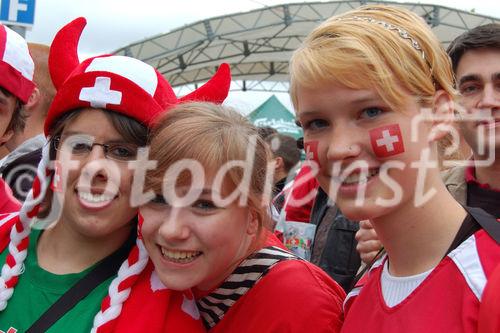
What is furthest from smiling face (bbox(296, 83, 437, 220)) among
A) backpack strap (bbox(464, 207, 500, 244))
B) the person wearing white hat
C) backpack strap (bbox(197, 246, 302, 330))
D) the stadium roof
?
the stadium roof

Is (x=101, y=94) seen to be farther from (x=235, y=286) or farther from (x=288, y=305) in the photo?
(x=288, y=305)

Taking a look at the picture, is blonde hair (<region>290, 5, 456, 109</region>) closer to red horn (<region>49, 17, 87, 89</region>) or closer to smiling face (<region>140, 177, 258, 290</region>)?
smiling face (<region>140, 177, 258, 290</region>)

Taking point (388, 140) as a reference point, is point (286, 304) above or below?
below

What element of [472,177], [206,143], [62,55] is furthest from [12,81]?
[472,177]

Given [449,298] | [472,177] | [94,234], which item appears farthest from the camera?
[472,177]

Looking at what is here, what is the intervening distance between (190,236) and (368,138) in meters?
0.55

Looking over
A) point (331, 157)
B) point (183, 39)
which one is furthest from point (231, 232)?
point (183, 39)

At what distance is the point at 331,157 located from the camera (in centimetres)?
136

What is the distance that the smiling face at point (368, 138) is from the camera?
4.33 ft

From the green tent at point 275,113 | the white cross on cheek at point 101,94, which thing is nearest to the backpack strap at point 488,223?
the white cross on cheek at point 101,94

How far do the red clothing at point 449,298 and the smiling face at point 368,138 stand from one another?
0.59 feet

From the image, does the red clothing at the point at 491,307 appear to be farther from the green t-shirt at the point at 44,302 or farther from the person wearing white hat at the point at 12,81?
the person wearing white hat at the point at 12,81

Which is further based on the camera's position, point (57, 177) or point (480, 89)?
point (480, 89)

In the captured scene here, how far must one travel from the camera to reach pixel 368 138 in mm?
1330
